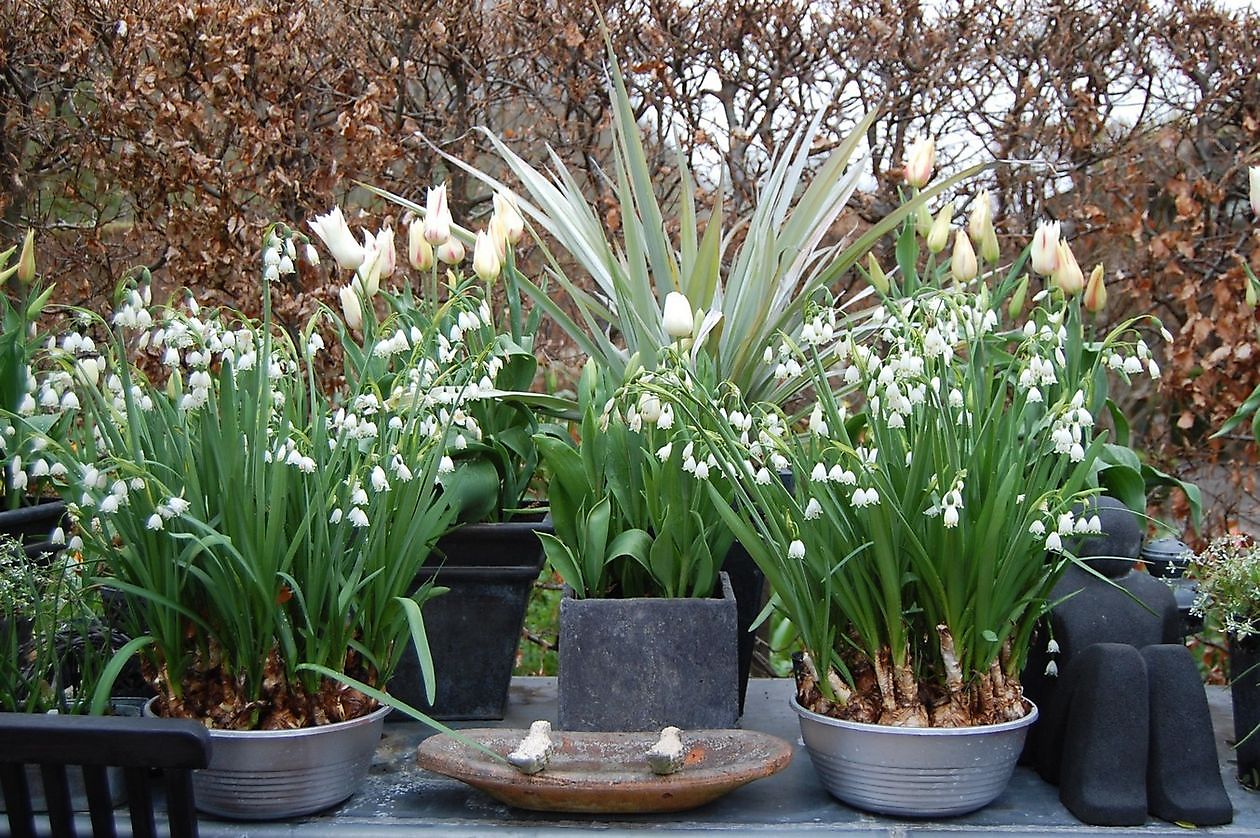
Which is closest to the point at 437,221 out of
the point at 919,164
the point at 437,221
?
the point at 437,221

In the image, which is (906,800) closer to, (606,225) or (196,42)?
(606,225)

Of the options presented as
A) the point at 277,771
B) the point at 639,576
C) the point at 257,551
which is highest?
the point at 257,551

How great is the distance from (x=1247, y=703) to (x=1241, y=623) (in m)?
0.10

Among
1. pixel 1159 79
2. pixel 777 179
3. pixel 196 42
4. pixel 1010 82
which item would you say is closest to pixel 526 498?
pixel 777 179

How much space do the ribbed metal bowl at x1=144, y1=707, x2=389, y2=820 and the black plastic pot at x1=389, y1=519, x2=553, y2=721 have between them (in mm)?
349

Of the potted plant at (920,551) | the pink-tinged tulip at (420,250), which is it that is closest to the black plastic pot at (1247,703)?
the potted plant at (920,551)

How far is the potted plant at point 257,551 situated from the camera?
1.38 metres

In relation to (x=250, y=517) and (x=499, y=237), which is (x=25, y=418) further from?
(x=499, y=237)

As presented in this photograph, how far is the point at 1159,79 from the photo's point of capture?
311cm

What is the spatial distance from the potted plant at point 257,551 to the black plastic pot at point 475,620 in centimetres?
24

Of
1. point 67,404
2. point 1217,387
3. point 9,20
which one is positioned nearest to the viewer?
point 67,404

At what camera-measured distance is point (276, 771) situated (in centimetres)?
139

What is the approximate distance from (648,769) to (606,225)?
76.5 inches

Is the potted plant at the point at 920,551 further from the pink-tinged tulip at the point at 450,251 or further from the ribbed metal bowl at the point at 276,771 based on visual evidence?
the pink-tinged tulip at the point at 450,251
